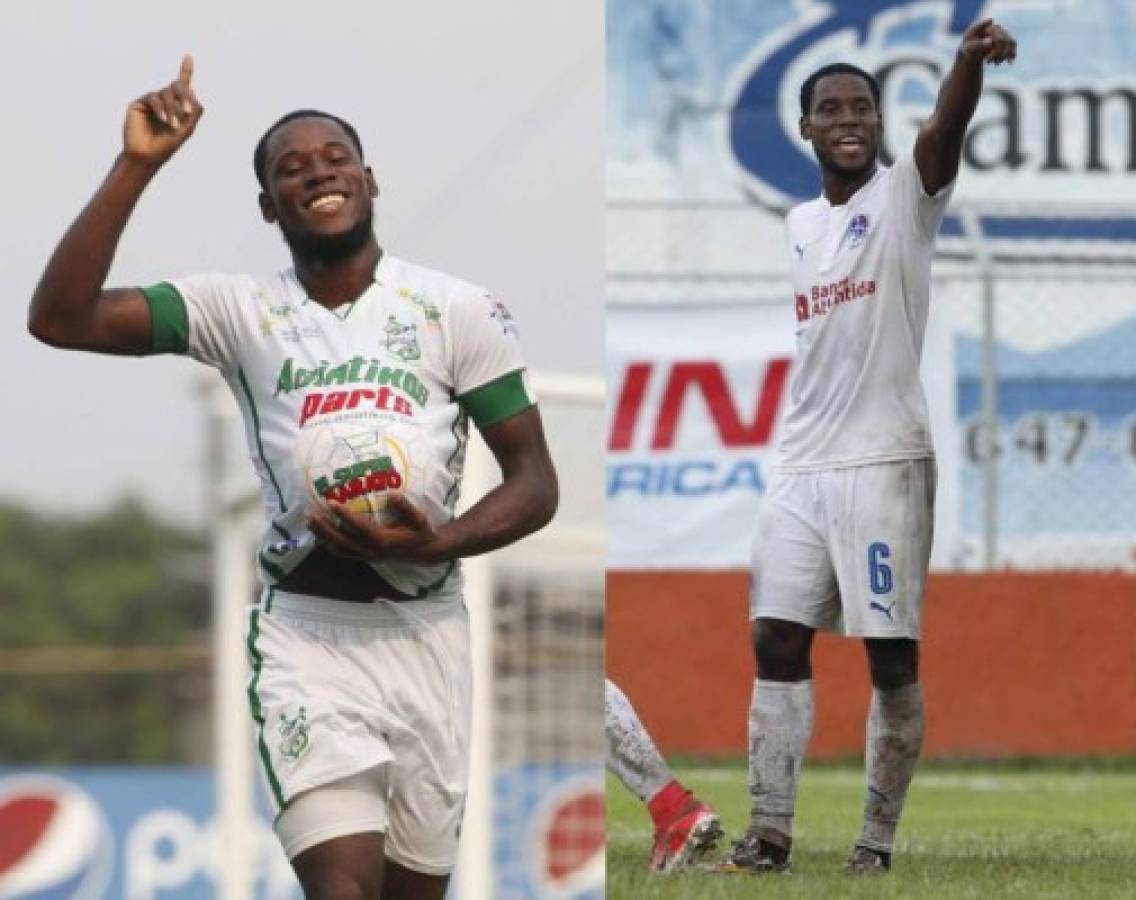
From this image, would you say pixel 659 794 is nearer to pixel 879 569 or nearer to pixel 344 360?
pixel 879 569

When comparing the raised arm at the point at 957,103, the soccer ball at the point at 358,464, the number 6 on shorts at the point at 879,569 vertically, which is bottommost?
the number 6 on shorts at the point at 879,569

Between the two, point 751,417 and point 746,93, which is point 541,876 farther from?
point 746,93

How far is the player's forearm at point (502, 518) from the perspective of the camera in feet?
15.3

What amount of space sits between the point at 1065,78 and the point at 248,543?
3.88 meters

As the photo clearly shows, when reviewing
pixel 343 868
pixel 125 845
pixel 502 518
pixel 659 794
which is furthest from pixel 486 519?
pixel 125 845

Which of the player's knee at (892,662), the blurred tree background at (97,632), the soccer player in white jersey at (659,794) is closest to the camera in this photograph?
the player's knee at (892,662)

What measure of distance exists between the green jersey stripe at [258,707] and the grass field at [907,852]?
1482mm

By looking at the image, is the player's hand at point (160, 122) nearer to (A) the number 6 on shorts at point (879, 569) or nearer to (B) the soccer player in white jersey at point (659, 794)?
(A) the number 6 on shorts at point (879, 569)

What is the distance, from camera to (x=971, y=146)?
1034 centimetres

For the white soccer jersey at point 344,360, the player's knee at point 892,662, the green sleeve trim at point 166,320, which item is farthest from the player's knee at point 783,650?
the green sleeve trim at point 166,320

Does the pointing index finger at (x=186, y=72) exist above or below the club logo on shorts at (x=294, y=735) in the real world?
above

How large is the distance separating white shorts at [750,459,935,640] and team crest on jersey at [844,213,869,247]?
0.52 metres

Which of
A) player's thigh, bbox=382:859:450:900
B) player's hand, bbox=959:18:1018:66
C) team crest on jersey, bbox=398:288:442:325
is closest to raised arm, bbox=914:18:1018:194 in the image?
player's hand, bbox=959:18:1018:66

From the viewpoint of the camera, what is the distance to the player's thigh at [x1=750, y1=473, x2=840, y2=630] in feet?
20.0
